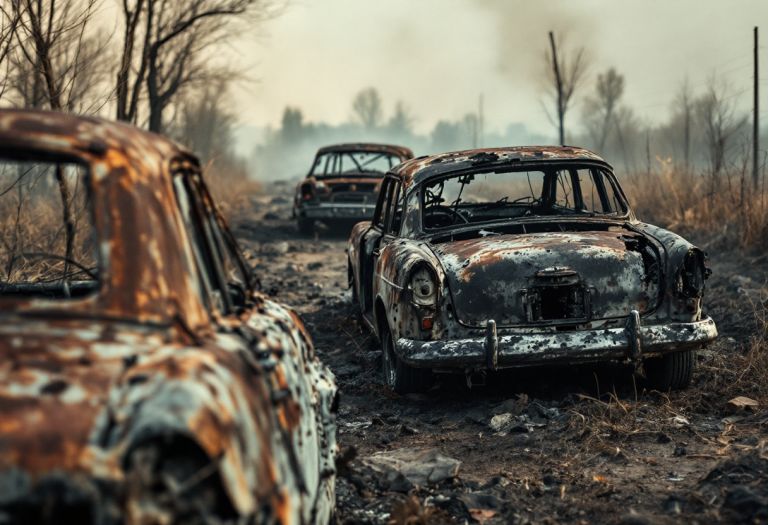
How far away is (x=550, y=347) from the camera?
189 inches

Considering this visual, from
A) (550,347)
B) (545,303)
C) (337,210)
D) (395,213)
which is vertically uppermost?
(395,213)

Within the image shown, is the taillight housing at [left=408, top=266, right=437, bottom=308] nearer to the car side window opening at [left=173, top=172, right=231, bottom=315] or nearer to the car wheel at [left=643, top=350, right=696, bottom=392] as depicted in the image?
the car wheel at [left=643, top=350, right=696, bottom=392]

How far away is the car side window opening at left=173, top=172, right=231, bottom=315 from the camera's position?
7.54 feet

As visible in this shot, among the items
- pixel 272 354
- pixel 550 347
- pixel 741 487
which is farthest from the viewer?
pixel 550 347

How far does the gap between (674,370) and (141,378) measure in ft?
14.0

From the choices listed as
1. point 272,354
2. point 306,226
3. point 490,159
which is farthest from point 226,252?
point 306,226

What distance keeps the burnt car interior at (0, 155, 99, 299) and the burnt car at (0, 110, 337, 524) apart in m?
0.08

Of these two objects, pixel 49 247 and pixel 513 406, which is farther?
pixel 49 247

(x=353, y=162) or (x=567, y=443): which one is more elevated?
(x=353, y=162)

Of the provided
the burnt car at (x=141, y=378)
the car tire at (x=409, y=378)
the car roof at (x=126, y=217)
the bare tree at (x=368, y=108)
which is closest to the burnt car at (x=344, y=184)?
the car tire at (x=409, y=378)

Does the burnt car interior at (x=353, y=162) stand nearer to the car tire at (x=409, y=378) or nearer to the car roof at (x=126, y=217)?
the car tire at (x=409, y=378)

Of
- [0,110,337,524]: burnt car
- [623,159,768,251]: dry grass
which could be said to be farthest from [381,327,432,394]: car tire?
[623,159,768,251]: dry grass

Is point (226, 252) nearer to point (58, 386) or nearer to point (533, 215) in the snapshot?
point (58, 386)

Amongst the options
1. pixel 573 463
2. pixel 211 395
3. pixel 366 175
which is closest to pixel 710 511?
pixel 573 463
